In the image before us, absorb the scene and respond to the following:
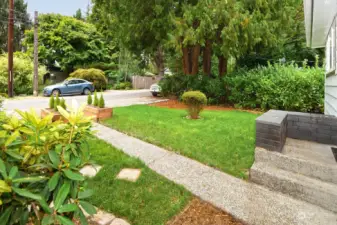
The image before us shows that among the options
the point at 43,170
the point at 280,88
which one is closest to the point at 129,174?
the point at 43,170

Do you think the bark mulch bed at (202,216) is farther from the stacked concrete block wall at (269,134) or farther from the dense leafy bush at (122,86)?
the dense leafy bush at (122,86)

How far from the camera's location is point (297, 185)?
268 centimetres

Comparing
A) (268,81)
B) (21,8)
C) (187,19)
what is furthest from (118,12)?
(21,8)

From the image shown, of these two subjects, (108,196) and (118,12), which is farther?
(118,12)

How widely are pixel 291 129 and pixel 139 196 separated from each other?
3.25 meters

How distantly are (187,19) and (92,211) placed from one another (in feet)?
30.6

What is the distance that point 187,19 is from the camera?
360 inches

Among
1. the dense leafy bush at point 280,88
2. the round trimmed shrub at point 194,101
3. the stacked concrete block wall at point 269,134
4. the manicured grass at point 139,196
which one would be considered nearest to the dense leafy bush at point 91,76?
the dense leafy bush at point 280,88

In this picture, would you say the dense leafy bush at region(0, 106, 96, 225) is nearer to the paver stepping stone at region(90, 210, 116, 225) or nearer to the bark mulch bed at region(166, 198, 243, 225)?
the paver stepping stone at region(90, 210, 116, 225)

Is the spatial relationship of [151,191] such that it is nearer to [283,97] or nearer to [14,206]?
[14,206]

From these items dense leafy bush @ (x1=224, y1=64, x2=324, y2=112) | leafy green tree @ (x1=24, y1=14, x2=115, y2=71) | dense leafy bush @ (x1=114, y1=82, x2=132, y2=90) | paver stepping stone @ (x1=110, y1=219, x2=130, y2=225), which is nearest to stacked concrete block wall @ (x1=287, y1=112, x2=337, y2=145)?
paver stepping stone @ (x1=110, y1=219, x2=130, y2=225)

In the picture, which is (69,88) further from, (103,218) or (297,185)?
(297,185)

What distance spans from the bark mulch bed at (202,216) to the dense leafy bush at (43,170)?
4.63 ft

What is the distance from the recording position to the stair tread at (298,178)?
8.49 feet
